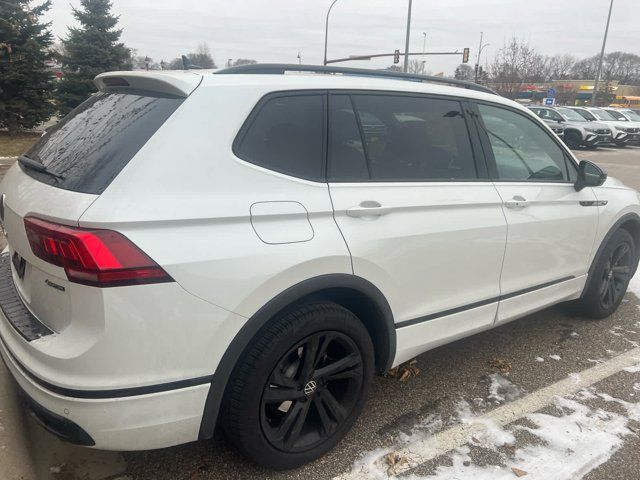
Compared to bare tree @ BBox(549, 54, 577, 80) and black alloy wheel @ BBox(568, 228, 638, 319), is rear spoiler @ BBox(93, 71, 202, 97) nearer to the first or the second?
black alloy wheel @ BBox(568, 228, 638, 319)

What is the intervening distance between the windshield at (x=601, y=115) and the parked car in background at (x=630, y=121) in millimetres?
499

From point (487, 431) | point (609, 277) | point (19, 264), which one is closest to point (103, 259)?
point (19, 264)

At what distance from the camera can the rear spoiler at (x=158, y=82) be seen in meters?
2.12

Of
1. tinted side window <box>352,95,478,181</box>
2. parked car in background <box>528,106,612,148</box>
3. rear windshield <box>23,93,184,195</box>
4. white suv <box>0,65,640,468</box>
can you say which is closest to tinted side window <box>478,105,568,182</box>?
white suv <box>0,65,640,468</box>

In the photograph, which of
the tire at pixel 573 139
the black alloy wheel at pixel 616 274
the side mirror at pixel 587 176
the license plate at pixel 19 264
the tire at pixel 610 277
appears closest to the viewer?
the license plate at pixel 19 264

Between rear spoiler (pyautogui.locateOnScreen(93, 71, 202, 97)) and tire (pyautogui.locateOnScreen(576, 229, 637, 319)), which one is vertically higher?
rear spoiler (pyautogui.locateOnScreen(93, 71, 202, 97))

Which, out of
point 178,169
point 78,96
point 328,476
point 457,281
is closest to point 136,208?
point 178,169

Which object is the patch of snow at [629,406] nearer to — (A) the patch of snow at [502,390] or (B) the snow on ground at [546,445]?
(B) the snow on ground at [546,445]

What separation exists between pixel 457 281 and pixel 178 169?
164 centimetres

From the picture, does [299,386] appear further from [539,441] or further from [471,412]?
[539,441]

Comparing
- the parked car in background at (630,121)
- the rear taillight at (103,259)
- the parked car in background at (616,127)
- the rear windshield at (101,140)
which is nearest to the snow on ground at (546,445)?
the rear taillight at (103,259)

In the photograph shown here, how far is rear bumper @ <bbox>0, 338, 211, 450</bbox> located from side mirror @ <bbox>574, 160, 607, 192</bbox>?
9.52ft

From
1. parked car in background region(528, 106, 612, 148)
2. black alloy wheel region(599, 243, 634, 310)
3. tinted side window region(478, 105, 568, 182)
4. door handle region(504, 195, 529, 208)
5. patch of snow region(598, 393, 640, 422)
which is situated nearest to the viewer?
patch of snow region(598, 393, 640, 422)

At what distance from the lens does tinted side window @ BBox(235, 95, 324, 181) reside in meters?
2.18
